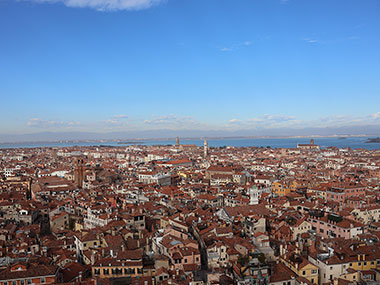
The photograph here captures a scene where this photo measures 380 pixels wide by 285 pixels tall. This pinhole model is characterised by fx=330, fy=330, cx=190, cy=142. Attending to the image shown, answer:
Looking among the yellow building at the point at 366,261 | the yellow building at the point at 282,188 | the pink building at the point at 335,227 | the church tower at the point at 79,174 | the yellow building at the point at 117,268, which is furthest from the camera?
the church tower at the point at 79,174

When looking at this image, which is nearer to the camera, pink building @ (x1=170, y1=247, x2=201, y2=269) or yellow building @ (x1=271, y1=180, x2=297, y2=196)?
pink building @ (x1=170, y1=247, x2=201, y2=269)

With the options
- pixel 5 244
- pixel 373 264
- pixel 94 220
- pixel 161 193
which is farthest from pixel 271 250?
pixel 161 193

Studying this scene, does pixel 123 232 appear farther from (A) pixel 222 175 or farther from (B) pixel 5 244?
(A) pixel 222 175

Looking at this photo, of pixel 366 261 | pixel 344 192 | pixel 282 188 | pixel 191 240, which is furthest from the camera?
pixel 282 188

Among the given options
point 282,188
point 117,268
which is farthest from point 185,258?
point 282,188

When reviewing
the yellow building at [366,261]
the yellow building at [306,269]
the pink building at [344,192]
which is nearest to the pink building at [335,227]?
the yellow building at [366,261]

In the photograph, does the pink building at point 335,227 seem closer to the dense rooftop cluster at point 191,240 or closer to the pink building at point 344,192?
the dense rooftop cluster at point 191,240

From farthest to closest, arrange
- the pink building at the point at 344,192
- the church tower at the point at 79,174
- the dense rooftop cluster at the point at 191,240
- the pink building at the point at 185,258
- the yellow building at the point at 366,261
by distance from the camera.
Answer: the church tower at the point at 79,174
the pink building at the point at 344,192
the pink building at the point at 185,258
the yellow building at the point at 366,261
the dense rooftop cluster at the point at 191,240

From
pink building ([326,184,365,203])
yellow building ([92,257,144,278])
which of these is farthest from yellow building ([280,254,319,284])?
pink building ([326,184,365,203])

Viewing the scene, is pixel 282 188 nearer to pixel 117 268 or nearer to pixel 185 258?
pixel 185 258

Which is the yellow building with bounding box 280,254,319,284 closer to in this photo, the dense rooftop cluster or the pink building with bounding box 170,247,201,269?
the dense rooftop cluster

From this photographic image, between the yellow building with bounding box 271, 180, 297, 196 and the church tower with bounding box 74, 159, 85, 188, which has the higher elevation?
the church tower with bounding box 74, 159, 85, 188
